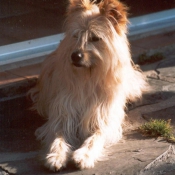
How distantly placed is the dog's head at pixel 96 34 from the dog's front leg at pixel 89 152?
0.69 m

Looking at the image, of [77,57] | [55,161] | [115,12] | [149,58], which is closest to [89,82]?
[77,57]

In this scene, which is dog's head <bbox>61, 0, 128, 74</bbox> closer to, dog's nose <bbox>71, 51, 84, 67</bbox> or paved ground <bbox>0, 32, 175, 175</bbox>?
dog's nose <bbox>71, 51, 84, 67</bbox>

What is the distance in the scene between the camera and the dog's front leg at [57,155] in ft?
15.9

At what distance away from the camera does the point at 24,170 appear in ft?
16.1

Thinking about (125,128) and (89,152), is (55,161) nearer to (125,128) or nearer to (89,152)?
(89,152)

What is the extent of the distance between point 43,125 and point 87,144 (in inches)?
24.7

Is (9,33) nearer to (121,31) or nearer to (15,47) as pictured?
(15,47)

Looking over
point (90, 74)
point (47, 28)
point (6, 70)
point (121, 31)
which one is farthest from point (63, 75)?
point (47, 28)

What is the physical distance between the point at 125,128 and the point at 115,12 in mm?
1254

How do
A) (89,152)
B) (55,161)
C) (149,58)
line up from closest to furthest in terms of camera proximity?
(55,161) → (89,152) → (149,58)

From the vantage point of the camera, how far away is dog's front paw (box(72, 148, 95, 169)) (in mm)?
4871

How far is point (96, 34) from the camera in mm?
5266

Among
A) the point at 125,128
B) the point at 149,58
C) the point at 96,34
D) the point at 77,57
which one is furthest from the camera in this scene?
the point at 149,58

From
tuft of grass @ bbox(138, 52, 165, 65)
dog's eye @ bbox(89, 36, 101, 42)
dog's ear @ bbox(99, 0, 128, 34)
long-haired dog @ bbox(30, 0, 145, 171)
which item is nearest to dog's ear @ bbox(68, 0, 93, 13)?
long-haired dog @ bbox(30, 0, 145, 171)
